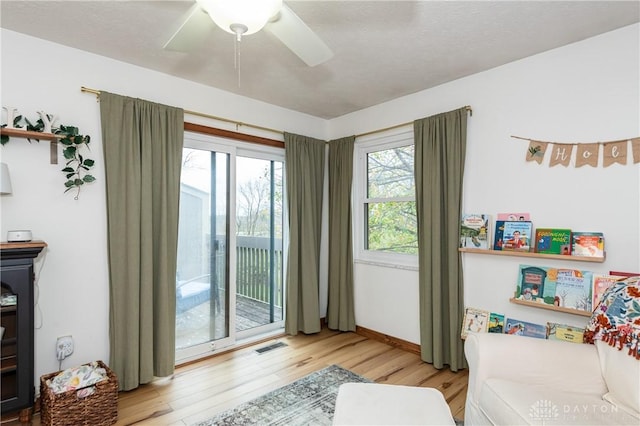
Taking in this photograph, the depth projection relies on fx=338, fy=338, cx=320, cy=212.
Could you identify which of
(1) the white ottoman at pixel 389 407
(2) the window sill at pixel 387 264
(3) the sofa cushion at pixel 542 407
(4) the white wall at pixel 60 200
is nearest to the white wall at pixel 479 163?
(4) the white wall at pixel 60 200

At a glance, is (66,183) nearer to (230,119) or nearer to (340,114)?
(230,119)

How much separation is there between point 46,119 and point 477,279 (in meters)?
3.40

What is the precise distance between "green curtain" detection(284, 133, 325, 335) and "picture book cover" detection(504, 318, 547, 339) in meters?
1.87

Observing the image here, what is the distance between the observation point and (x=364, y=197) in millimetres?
3787

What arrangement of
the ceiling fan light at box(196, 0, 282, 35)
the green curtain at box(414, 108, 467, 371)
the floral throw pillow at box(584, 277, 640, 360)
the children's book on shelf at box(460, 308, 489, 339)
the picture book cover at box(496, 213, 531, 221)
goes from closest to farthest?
the ceiling fan light at box(196, 0, 282, 35)
the floral throw pillow at box(584, 277, 640, 360)
the picture book cover at box(496, 213, 531, 221)
the children's book on shelf at box(460, 308, 489, 339)
the green curtain at box(414, 108, 467, 371)

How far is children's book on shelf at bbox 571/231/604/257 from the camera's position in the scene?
7.04 ft

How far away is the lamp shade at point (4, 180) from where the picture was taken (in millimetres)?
1993

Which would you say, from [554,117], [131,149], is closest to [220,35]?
[131,149]

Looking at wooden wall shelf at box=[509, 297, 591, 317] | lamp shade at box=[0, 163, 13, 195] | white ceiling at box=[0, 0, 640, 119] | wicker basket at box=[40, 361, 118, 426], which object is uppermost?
white ceiling at box=[0, 0, 640, 119]

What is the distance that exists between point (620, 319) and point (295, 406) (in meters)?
1.91

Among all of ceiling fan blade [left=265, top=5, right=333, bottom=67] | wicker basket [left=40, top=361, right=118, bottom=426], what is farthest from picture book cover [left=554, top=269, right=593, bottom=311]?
wicker basket [left=40, top=361, right=118, bottom=426]

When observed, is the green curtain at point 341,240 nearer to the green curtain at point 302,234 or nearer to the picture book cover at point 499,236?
the green curtain at point 302,234

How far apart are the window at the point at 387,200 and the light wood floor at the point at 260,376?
0.96 meters

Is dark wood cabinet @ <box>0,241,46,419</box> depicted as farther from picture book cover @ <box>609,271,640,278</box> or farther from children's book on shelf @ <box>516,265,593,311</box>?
picture book cover @ <box>609,271,640,278</box>
